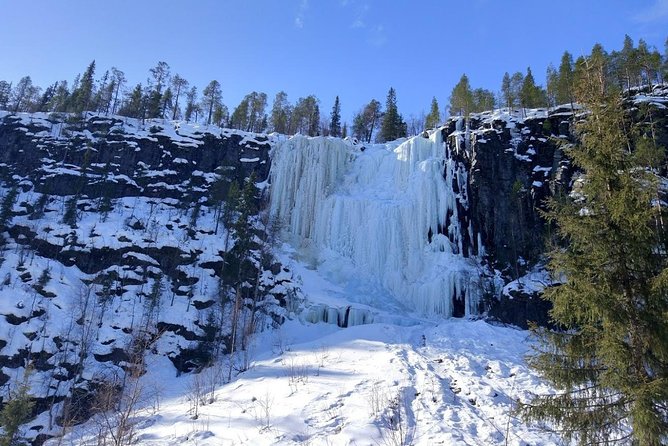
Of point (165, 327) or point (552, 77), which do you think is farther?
point (552, 77)

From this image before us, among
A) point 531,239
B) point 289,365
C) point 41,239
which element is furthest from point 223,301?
point 531,239

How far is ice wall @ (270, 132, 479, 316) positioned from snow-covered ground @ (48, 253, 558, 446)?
11340 millimetres

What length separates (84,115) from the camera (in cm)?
4997

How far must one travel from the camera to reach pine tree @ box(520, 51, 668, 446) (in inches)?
237

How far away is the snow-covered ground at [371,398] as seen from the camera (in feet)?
32.2

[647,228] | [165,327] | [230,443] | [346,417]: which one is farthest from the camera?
[165,327]

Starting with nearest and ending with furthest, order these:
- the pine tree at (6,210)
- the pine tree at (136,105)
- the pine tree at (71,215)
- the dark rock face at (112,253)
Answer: the dark rock face at (112,253) → the pine tree at (6,210) → the pine tree at (71,215) → the pine tree at (136,105)

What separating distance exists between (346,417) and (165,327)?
1988cm

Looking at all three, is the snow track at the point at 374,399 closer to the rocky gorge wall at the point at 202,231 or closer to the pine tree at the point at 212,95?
the rocky gorge wall at the point at 202,231

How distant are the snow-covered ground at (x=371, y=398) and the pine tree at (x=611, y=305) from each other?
1.53m

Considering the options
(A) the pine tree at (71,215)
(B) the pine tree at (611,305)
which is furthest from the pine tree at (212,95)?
(B) the pine tree at (611,305)

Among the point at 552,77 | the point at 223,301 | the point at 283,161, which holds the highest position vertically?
the point at 552,77

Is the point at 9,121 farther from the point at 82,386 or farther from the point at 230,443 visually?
the point at 230,443

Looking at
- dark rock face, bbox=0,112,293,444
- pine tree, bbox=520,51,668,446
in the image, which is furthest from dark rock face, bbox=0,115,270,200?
pine tree, bbox=520,51,668,446
